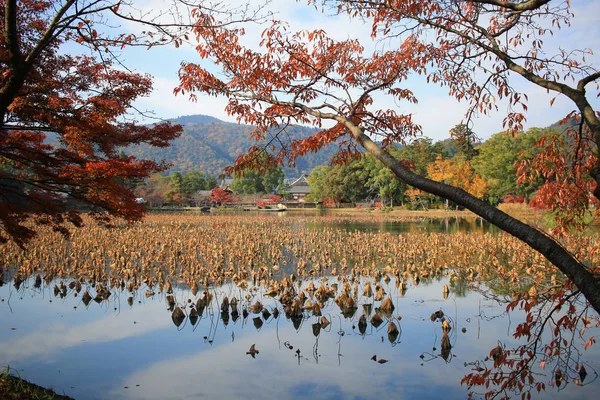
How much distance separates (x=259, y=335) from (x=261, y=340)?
249 millimetres

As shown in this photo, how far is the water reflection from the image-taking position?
6.18 m

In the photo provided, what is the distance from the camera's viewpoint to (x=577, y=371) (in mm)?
6137

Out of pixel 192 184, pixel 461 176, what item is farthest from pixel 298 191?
pixel 461 176

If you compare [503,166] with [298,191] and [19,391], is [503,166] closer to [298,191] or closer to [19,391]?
[19,391]

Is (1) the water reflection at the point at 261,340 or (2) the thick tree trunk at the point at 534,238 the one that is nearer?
(2) the thick tree trunk at the point at 534,238

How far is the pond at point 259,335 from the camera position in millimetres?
6172

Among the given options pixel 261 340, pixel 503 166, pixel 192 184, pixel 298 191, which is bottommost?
pixel 261 340

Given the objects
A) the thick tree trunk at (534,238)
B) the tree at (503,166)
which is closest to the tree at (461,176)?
the tree at (503,166)

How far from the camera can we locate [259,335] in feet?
26.1

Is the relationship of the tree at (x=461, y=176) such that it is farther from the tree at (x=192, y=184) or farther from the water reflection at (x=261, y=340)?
the tree at (x=192, y=184)

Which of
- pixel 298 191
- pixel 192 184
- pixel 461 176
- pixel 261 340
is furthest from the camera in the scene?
pixel 298 191

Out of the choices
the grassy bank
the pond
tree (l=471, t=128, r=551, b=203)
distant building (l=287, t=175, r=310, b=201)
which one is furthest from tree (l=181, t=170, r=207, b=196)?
the grassy bank

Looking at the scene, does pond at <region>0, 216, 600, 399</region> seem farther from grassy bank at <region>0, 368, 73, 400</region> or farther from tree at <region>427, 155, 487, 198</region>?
tree at <region>427, 155, 487, 198</region>

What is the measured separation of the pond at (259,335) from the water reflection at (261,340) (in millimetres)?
24
